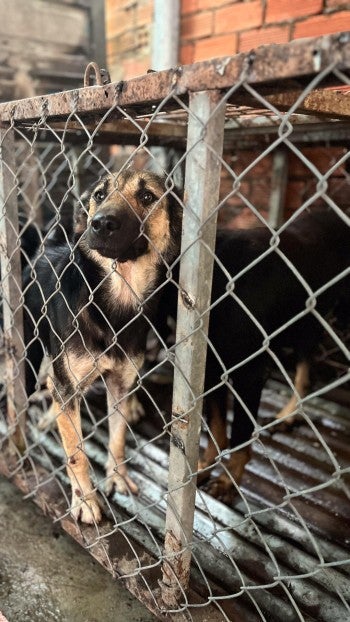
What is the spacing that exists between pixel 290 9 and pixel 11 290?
2.74 meters

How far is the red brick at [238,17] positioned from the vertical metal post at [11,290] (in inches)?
91.3

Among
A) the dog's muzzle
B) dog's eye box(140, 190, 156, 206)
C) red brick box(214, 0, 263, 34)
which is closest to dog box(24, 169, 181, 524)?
dog's eye box(140, 190, 156, 206)

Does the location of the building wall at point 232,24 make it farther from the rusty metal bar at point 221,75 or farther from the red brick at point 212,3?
the rusty metal bar at point 221,75

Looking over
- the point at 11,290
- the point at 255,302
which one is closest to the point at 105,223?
the point at 11,290

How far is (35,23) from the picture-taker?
5.05 metres

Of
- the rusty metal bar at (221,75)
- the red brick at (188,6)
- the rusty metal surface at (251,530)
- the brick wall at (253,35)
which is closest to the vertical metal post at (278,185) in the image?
the brick wall at (253,35)

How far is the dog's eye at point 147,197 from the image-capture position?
1990 mm

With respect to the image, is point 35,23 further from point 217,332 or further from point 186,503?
point 186,503

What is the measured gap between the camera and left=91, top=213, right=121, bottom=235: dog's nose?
164 cm

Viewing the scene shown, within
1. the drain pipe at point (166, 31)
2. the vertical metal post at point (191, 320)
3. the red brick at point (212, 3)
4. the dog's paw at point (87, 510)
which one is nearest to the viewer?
the vertical metal post at point (191, 320)

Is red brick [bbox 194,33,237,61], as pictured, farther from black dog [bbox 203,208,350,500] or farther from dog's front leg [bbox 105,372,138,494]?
dog's front leg [bbox 105,372,138,494]

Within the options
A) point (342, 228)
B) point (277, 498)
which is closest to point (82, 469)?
point (277, 498)

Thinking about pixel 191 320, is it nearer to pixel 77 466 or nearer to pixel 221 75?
pixel 221 75

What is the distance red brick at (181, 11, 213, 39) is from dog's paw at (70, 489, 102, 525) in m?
3.62
